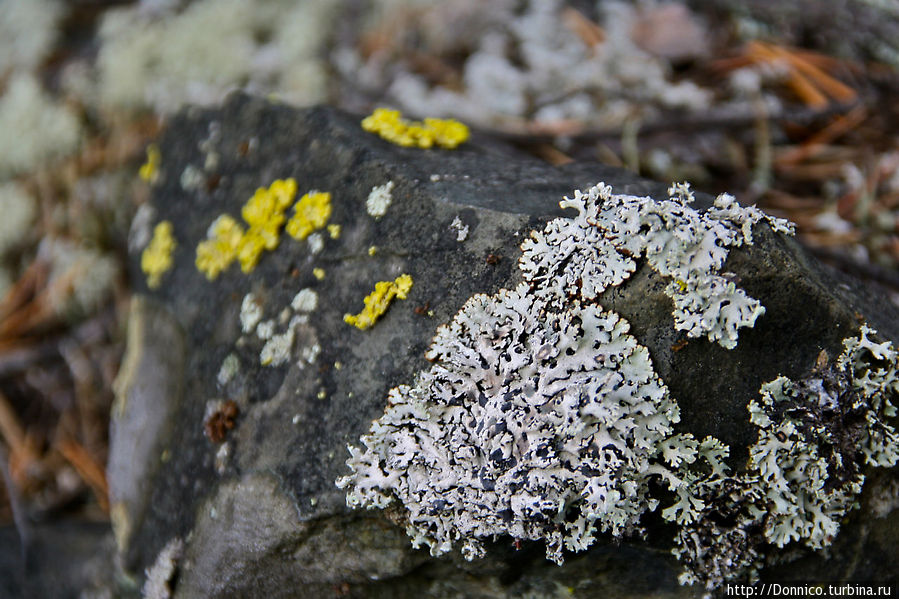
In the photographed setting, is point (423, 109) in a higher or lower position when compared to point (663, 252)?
lower

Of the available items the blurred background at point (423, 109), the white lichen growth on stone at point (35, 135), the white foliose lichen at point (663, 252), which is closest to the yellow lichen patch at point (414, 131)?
the blurred background at point (423, 109)

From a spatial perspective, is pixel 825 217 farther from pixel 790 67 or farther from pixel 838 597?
pixel 838 597

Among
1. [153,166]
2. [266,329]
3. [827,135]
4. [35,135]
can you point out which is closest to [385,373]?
[266,329]

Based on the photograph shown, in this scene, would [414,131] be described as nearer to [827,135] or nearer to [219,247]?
[219,247]

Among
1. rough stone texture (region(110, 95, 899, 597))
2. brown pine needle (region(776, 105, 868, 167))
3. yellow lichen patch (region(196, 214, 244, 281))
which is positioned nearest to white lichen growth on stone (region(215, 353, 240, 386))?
rough stone texture (region(110, 95, 899, 597))

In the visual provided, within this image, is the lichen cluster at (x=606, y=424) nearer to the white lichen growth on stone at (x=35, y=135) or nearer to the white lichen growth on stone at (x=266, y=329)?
the white lichen growth on stone at (x=266, y=329)

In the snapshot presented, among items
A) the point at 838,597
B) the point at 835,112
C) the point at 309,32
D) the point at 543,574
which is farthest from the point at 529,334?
the point at 309,32
